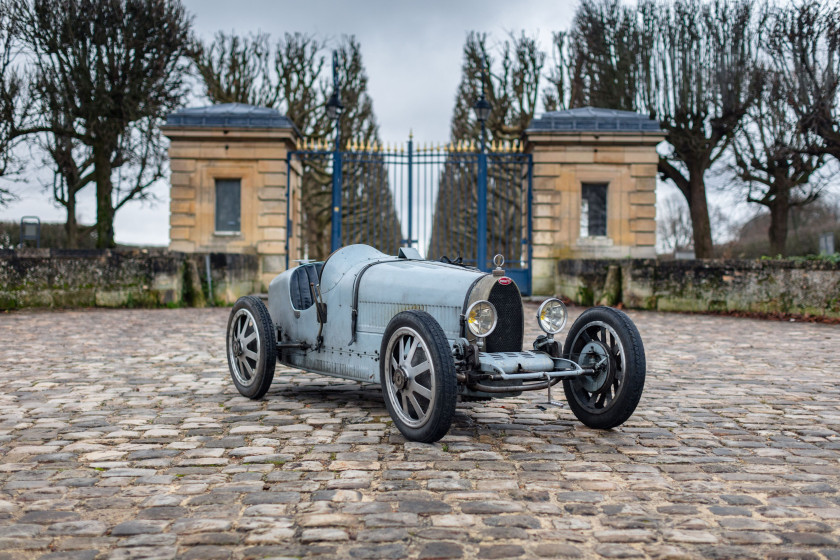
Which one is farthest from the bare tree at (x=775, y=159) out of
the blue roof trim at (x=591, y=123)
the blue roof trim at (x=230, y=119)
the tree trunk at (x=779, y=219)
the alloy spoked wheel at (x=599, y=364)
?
Answer: the alloy spoked wheel at (x=599, y=364)

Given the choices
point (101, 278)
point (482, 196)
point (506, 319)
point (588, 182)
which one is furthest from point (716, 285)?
point (101, 278)

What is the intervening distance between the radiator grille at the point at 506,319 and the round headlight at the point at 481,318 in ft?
0.91

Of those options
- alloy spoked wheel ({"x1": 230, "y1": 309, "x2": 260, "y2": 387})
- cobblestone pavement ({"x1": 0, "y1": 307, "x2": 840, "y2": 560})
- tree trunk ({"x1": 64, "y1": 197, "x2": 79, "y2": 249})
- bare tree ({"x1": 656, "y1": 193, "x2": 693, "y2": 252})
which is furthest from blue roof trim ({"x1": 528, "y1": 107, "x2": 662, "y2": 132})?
bare tree ({"x1": 656, "y1": 193, "x2": 693, "y2": 252})

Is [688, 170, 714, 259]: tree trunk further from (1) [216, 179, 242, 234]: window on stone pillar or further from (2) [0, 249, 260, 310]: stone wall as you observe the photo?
(2) [0, 249, 260, 310]: stone wall

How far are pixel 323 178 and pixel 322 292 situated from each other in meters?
26.3

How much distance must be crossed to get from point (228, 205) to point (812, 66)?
16879mm

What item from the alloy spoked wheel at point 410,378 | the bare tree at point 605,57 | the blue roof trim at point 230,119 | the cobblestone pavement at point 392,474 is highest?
the bare tree at point 605,57

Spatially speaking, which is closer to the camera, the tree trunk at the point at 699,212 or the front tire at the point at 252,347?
the front tire at the point at 252,347

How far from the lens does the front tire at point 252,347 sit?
232 inches

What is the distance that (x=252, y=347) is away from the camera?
244 inches

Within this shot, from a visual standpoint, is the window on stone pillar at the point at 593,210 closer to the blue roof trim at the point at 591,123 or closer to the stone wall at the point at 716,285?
the blue roof trim at the point at 591,123

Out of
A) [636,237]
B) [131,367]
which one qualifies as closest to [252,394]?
[131,367]

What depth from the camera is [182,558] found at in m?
2.80

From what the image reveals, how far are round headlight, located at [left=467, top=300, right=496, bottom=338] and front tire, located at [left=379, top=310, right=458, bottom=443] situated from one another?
30 centimetres
